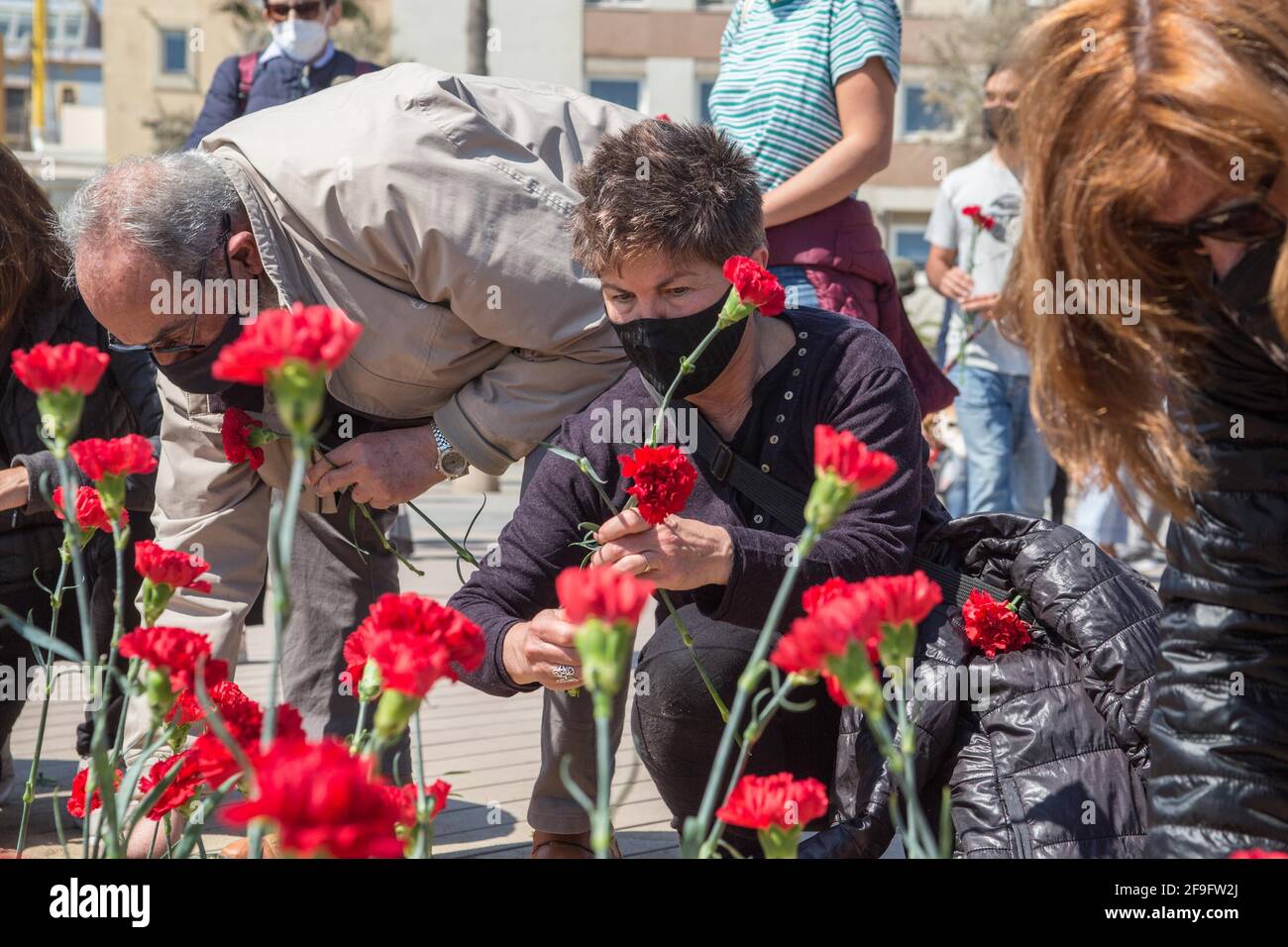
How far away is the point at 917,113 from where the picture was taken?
29.6 metres

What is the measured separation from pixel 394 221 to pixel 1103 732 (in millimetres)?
1534

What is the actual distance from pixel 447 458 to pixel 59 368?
5.03 ft

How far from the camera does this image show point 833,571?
7.39 ft

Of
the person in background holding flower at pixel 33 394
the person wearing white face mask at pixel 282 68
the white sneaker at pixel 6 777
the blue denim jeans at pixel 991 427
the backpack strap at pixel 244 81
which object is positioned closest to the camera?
the person in background holding flower at pixel 33 394

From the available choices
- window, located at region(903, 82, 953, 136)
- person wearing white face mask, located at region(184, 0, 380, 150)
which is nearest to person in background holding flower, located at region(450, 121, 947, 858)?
person wearing white face mask, located at region(184, 0, 380, 150)

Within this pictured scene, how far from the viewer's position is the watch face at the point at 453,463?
2.91 meters

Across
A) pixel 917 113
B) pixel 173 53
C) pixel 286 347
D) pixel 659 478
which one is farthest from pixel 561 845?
pixel 173 53

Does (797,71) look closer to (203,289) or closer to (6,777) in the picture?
(203,289)

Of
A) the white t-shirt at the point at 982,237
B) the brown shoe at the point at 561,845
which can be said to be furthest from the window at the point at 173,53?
the brown shoe at the point at 561,845

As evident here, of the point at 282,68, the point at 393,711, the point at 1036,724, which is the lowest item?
the point at 1036,724

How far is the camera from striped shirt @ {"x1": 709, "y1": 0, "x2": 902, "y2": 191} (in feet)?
10.8

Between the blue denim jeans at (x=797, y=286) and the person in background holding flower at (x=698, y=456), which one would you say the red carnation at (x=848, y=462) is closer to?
the person in background holding flower at (x=698, y=456)

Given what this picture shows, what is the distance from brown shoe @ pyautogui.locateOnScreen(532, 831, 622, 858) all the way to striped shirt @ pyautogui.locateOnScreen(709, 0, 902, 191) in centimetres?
147
